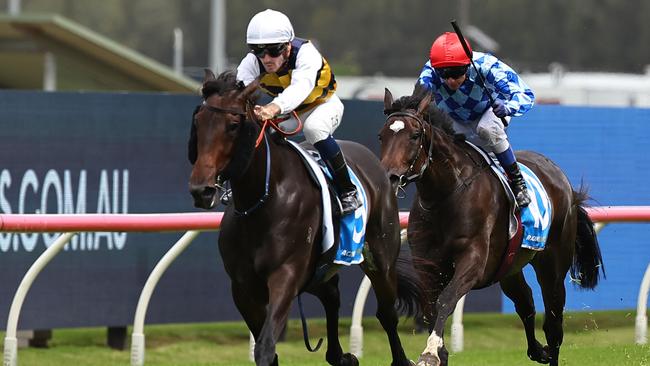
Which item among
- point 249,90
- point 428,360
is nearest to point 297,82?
point 249,90

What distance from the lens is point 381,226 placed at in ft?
19.9

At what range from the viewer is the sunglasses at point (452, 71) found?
6074 millimetres

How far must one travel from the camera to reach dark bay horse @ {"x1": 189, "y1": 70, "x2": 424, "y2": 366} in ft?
15.9

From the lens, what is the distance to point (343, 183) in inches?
223

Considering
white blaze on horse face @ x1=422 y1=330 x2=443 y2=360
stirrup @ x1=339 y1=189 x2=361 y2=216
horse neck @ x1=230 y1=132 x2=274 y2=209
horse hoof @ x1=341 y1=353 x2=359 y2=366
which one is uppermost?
horse neck @ x1=230 y1=132 x2=274 y2=209

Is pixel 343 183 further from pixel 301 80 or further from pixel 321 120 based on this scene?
pixel 301 80

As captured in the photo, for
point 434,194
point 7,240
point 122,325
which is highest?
point 434,194

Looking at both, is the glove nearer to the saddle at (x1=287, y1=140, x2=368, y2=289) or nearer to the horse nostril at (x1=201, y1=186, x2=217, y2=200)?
the saddle at (x1=287, y1=140, x2=368, y2=289)

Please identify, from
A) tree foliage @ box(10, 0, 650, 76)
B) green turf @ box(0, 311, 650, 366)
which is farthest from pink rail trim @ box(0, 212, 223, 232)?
tree foliage @ box(10, 0, 650, 76)

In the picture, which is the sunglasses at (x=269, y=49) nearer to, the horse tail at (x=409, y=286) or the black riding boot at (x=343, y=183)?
the black riding boot at (x=343, y=183)

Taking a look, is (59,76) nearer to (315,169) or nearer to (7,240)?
(7,240)

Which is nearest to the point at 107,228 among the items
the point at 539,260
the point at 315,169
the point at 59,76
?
the point at 315,169

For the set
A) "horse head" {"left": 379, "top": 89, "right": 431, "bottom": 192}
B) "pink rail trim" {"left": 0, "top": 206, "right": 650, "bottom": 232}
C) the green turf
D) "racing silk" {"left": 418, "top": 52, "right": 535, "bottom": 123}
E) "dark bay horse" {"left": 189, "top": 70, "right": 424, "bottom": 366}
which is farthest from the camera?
the green turf

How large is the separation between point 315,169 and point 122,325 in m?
2.72
